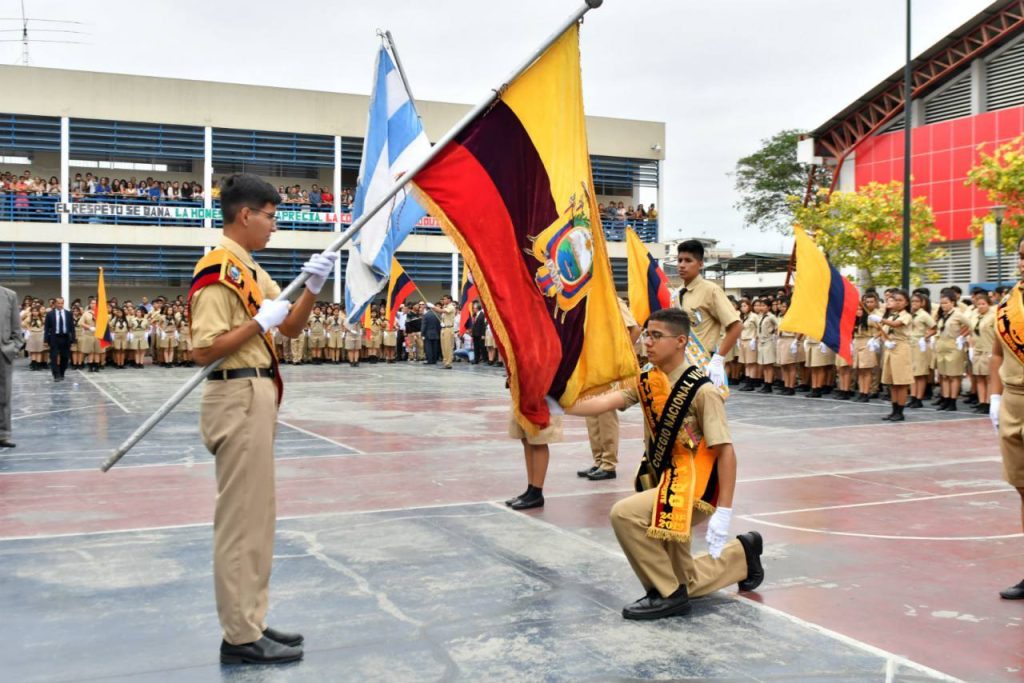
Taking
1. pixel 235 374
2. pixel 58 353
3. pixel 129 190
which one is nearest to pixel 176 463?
pixel 235 374

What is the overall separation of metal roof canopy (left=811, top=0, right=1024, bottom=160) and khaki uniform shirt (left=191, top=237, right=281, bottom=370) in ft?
107

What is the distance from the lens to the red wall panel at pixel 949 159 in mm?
31250

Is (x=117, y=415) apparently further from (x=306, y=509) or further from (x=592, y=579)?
(x=592, y=579)

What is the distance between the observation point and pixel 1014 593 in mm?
5156

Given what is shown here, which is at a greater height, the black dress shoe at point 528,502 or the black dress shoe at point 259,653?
the black dress shoe at point 528,502

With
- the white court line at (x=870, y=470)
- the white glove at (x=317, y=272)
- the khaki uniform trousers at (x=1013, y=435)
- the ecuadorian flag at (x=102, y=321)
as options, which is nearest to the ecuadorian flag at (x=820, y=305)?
the white court line at (x=870, y=470)

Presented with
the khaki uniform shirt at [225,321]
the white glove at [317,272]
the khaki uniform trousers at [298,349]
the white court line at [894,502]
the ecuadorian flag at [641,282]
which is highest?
the ecuadorian flag at [641,282]

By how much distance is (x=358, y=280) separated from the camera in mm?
10352

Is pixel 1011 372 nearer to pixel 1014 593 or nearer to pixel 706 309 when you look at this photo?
pixel 1014 593

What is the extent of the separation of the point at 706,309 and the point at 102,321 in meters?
21.8

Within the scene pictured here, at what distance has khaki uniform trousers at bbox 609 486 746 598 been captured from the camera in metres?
4.82

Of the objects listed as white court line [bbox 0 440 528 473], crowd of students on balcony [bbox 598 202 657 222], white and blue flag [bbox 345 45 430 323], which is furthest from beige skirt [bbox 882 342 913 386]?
crowd of students on balcony [bbox 598 202 657 222]

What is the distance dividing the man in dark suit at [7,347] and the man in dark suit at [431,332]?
748 inches

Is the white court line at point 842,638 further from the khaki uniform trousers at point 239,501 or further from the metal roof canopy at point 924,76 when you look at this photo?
the metal roof canopy at point 924,76
